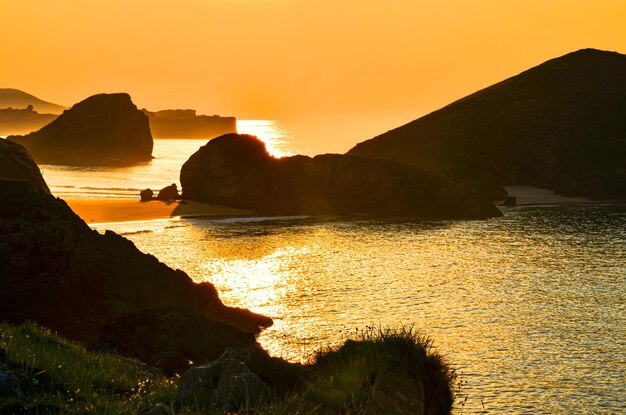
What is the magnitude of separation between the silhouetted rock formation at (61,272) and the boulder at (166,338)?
2.60m

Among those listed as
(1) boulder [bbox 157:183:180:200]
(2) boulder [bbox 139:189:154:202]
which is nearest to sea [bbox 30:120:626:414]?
(1) boulder [bbox 157:183:180:200]

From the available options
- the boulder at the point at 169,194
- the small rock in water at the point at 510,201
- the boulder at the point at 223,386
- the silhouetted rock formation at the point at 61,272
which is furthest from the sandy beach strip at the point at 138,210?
the boulder at the point at 223,386

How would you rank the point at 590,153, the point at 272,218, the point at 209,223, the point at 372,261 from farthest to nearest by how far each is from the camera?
the point at 590,153 → the point at 272,218 → the point at 209,223 → the point at 372,261

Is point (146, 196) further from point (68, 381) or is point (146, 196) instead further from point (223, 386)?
point (223, 386)

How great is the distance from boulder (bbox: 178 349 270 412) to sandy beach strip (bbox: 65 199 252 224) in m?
77.3

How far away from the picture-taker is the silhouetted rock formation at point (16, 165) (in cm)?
5653

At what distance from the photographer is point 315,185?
106 m

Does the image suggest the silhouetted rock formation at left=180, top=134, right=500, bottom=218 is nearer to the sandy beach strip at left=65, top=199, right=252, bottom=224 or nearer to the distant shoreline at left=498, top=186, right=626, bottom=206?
the sandy beach strip at left=65, top=199, right=252, bottom=224

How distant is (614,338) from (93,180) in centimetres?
14817

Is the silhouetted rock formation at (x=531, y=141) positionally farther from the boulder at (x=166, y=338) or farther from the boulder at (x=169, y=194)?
the boulder at (x=166, y=338)

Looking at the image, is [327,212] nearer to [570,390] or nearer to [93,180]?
[570,390]

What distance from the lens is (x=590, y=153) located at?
16550cm

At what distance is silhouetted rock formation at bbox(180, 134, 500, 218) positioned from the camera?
103 meters

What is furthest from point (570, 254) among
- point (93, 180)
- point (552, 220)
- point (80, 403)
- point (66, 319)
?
point (93, 180)
